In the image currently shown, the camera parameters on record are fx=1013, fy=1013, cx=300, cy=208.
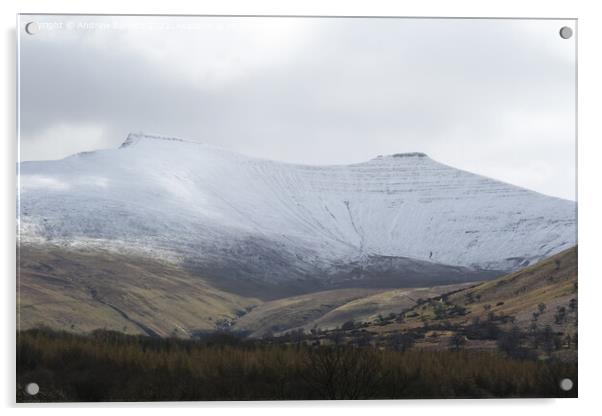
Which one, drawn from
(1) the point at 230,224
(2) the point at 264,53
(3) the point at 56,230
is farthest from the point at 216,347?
(2) the point at 264,53

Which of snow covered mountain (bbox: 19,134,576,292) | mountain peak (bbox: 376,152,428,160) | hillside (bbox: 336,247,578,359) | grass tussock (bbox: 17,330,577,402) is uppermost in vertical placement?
mountain peak (bbox: 376,152,428,160)

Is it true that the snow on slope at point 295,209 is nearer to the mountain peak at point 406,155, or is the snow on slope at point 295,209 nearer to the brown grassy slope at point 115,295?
the mountain peak at point 406,155

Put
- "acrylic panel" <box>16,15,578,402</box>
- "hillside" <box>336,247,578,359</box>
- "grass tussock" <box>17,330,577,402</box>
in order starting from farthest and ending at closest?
"hillside" <box>336,247,578,359</box> < "acrylic panel" <box>16,15,578,402</box> < "grass tussock" <box>17,330,577,402</box>

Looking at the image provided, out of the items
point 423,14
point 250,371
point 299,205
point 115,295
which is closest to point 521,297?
point 299,205

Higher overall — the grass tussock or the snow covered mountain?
the snow covered mountain

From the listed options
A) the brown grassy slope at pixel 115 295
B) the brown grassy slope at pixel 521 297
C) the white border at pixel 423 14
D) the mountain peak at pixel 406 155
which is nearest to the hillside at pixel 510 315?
the brown grassy slope at pixel 521 297

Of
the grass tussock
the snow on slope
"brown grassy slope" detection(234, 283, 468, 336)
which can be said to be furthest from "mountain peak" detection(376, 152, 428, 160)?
the grass tussock

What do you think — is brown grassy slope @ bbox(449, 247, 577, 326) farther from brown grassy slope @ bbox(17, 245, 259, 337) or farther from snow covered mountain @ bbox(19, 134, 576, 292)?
brown grassy slope @ bbox(17, 245, 259, 337)
